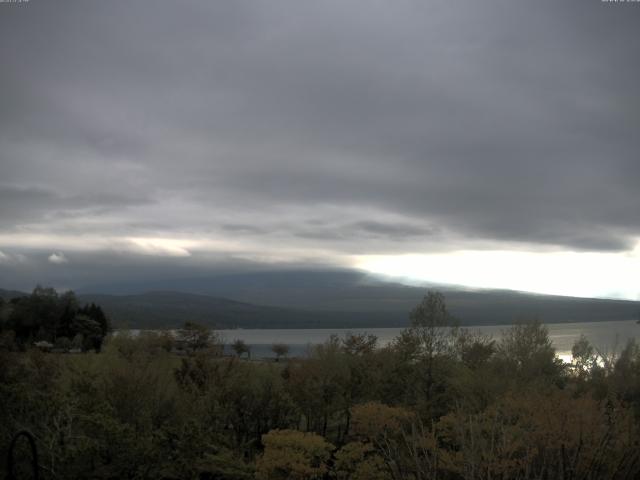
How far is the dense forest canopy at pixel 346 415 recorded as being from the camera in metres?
18.4

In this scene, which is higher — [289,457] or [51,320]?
[289,457]

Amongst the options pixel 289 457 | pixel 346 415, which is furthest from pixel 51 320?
pixel 289 457

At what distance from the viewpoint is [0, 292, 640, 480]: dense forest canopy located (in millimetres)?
18447

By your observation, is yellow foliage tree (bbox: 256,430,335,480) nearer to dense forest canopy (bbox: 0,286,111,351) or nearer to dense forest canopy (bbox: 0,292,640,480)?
dense forest canopy (bbox: 0,292,640,480)

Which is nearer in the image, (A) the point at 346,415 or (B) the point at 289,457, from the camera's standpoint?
(B) the point at 289,457

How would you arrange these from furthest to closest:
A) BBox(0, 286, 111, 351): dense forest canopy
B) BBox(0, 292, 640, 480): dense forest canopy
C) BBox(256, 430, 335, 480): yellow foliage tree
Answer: BBox(0, 286, 111, 351): dense forest canopy → BBox(256, 430, 335, 480): yellow foliage tree → BBox(0, 292, 640, 480): dense forest canopy

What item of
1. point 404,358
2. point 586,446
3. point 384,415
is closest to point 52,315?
point 404,358

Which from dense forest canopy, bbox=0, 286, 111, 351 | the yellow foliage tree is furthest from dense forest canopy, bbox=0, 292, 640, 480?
dense forest canopy, bbox=0, 286, 111, 351

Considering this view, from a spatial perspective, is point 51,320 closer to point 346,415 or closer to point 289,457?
point 346,415

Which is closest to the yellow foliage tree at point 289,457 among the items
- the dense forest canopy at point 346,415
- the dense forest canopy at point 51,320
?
the dense forest canopy at point 346,415

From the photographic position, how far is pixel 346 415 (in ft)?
130

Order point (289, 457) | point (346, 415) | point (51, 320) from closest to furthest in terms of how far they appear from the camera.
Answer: point (289, 457), point (346, 415), point (51, 320)

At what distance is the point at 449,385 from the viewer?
4091 cm

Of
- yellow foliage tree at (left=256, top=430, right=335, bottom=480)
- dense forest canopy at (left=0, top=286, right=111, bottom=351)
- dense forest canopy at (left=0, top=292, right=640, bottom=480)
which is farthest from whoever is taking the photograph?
dense forest canopy at (left=0, top=286, right=111, bottom=351)
